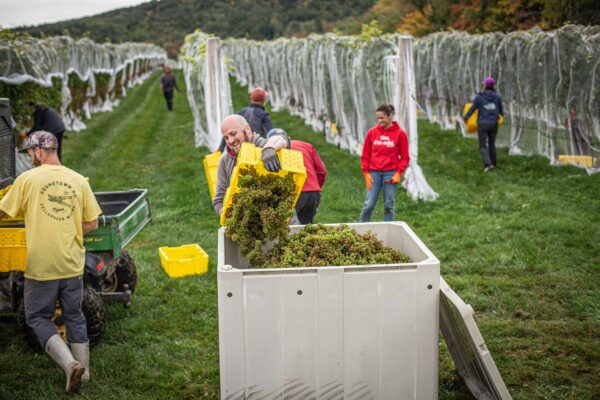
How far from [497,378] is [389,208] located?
15.6ft

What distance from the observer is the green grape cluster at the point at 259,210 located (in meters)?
4.39

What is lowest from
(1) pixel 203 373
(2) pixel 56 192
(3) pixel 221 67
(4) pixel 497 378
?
(1) pixel 203 373

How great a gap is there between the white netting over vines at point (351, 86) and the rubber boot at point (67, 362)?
23.1ft

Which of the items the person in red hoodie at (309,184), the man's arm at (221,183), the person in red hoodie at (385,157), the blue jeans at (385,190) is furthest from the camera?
the blue jeans at (385,190)

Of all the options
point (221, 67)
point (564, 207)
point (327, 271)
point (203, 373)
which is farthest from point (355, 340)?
point (221, 67)

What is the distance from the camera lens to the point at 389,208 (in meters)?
8.56

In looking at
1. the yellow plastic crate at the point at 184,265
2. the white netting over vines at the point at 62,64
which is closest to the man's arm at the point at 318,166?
the yellow plastic crate at the point at 184,265

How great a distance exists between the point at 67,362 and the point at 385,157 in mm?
4740

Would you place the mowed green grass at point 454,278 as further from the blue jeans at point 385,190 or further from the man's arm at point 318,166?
the man's arm at point 318,166

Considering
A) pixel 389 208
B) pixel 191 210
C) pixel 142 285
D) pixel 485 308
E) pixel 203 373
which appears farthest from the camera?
pixel 191 210

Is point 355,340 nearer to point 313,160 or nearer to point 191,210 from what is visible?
point 313,160

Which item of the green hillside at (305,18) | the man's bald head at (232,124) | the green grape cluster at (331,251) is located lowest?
the green grape cluster at (331,251)

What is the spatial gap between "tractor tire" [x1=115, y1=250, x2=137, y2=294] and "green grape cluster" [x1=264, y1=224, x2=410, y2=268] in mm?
2705

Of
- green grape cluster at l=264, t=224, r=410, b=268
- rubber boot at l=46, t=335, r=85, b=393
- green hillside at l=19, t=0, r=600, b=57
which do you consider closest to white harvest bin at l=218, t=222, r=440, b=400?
green grape cluster at l=264, t=224, r=410, b=268
